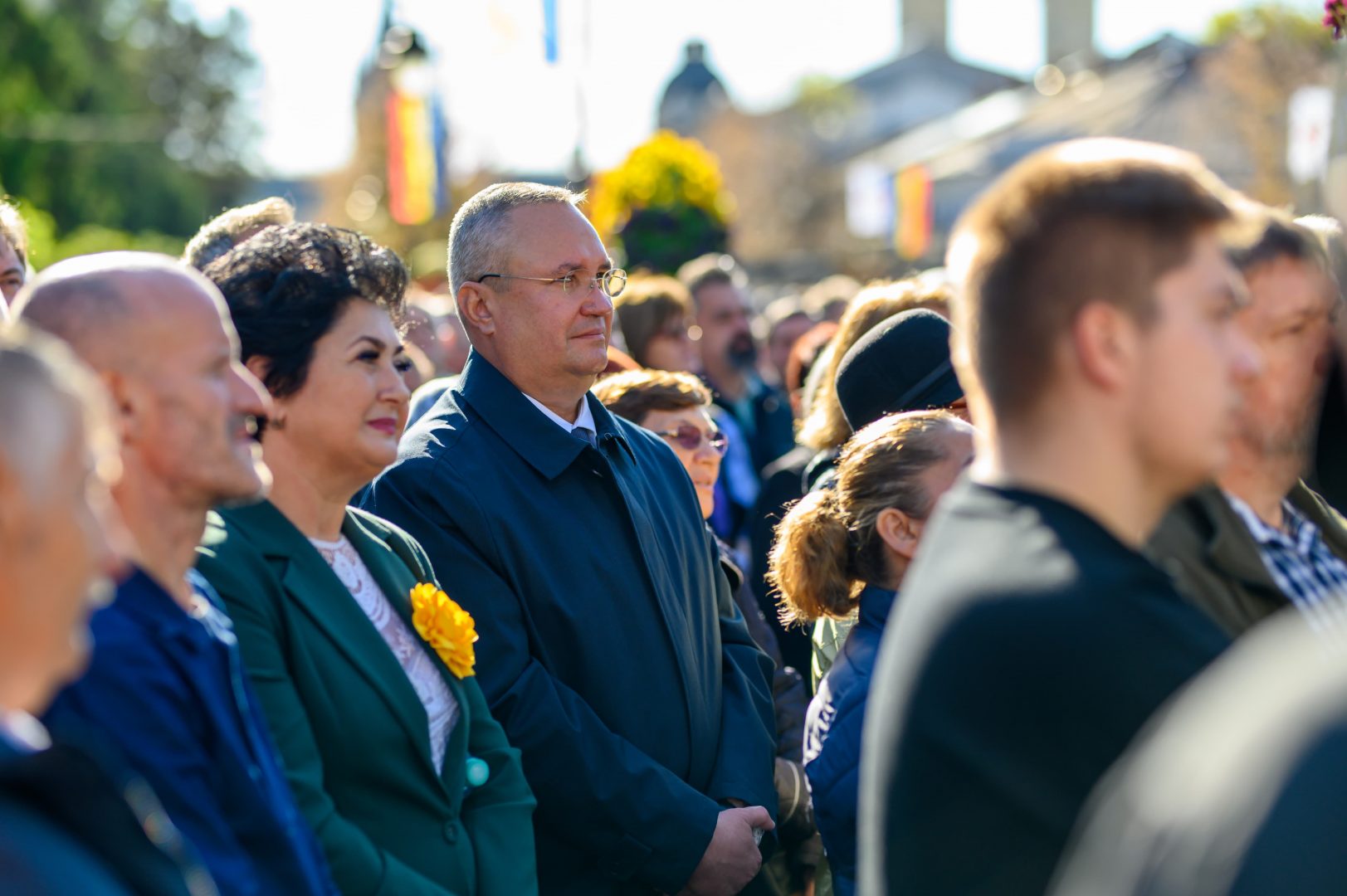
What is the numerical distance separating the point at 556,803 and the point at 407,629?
741 mm

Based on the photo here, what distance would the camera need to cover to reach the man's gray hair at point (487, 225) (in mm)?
4258

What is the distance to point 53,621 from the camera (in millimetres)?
1664

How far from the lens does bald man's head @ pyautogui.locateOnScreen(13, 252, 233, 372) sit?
7.64 feet

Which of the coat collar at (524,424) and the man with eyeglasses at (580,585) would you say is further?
the coat collar at (524,424)

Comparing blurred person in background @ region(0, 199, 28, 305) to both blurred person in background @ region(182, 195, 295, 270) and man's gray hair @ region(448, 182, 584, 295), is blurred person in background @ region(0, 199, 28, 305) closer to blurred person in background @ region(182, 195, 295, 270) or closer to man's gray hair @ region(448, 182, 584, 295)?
blurred person in background @ region(182, 195, 295, 270)

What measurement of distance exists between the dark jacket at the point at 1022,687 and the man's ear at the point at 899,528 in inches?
68.2

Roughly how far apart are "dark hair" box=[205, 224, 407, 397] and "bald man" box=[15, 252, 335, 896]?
55 cm

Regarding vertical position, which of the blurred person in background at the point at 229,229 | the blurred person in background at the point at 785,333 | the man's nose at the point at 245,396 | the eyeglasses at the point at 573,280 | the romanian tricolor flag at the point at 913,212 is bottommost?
the romanian tricolor flag at the point at 913,212

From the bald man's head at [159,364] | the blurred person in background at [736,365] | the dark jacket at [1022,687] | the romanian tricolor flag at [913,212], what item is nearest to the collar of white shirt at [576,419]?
the bald man's head at [159,364]

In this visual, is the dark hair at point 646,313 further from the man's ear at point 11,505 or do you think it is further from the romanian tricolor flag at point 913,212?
the romanian tricolor flag at point 913,212

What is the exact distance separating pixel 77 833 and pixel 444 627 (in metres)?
1.49

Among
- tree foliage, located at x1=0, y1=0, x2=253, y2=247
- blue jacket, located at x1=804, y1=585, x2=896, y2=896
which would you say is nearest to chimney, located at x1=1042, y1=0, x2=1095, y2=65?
tree foliage, located at x1=0, y1=0, x2=253, y2=247

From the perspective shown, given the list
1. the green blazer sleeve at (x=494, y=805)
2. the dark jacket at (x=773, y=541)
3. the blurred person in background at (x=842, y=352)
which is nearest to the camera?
the green blazer sleeve at (x=494, y=805)

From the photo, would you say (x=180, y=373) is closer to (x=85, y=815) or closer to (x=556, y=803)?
(x=85, y=815)
